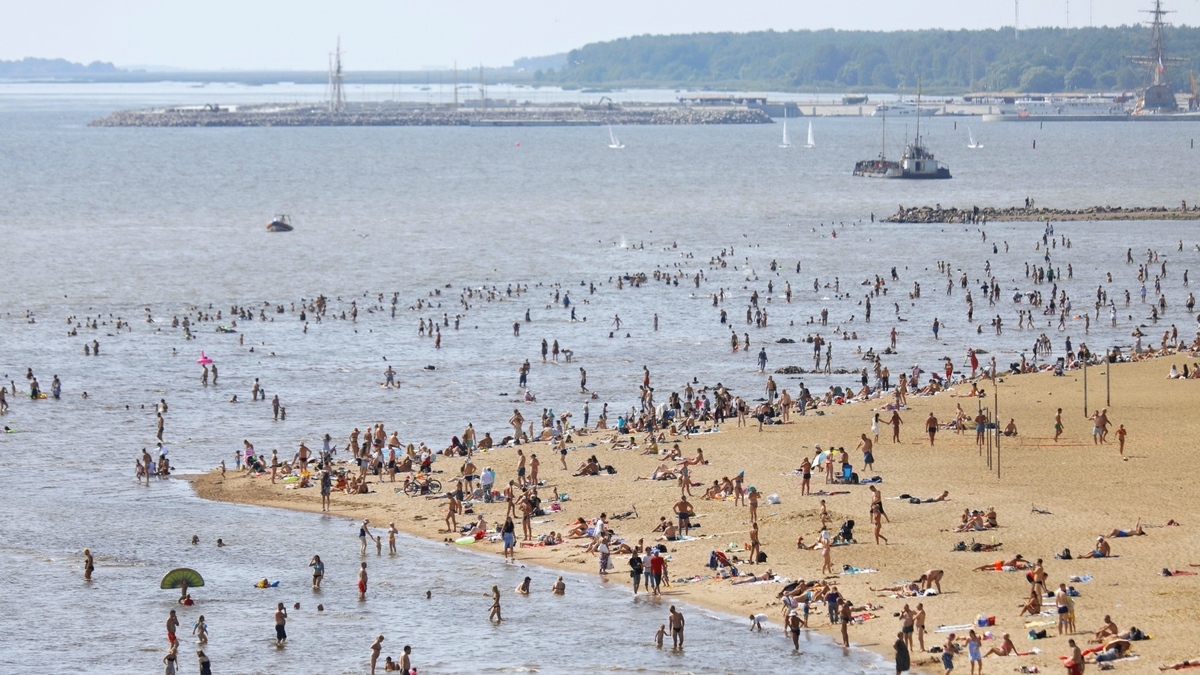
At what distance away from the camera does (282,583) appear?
3512 centimetres

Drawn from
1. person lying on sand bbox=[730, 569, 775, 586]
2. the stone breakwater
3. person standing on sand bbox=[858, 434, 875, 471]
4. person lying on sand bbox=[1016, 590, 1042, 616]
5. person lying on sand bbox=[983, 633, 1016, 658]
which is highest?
the stone breakwater

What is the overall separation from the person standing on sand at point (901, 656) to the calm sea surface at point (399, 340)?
891 millimetres

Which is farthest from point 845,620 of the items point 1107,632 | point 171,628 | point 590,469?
point 590,469

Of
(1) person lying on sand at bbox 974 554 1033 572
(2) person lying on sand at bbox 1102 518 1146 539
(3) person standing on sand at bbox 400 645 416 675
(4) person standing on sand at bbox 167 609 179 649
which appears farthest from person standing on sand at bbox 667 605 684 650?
(2) person lying on sand at bbox 1102 518 1146 539

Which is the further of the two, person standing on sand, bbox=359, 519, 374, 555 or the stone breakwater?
the stone breakwater

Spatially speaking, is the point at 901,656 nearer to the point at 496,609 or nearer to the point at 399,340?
the point at 496,609

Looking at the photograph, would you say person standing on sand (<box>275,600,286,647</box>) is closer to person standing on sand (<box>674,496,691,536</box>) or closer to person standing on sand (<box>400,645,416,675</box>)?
person standing on sand (<box>400,645,416,675</box>)

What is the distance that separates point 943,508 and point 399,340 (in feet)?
122

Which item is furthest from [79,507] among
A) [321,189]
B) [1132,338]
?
[321,189]

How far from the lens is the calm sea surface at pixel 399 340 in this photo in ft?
105

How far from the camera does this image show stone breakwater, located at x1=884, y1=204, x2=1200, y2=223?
11656cm

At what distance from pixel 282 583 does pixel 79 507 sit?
943 centimetres

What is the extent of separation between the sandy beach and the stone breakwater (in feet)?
224

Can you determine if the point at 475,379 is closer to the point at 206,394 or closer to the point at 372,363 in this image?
the point at 372,363
